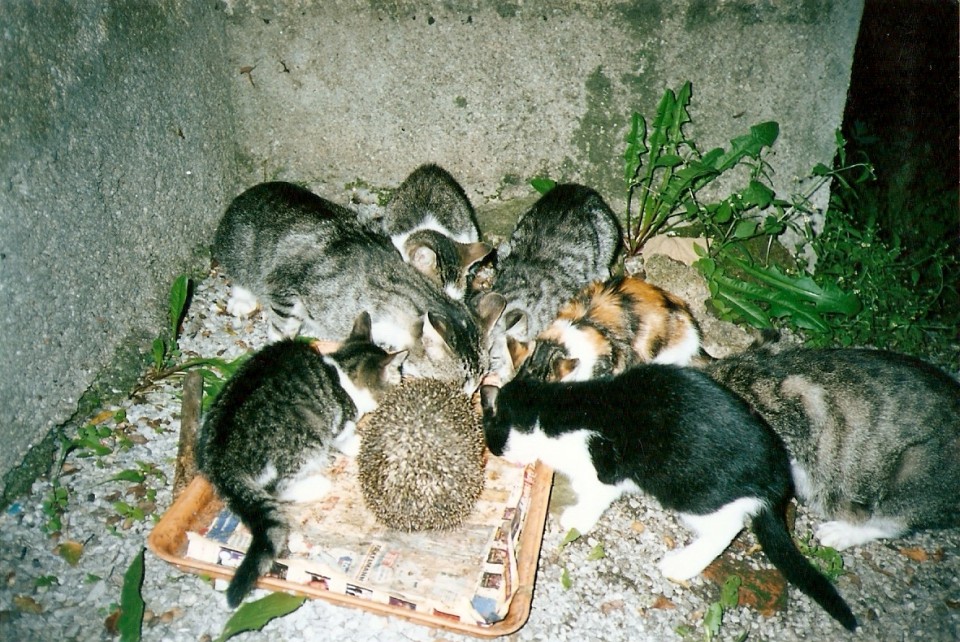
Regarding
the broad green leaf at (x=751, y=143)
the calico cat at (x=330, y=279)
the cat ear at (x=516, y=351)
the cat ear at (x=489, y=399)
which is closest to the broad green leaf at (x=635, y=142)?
the broad green leaf at (x=751, y=143)

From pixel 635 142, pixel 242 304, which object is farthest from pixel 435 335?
pixel 635 142

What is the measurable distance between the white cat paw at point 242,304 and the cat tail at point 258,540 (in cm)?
164

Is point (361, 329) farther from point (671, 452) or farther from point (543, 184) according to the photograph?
point (543, 184)

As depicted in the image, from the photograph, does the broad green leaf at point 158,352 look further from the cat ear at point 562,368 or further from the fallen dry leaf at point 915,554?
the fallen dry leaf at point 915,554

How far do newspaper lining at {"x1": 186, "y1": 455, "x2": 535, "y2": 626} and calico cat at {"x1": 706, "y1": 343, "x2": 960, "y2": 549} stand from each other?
4.07 ft

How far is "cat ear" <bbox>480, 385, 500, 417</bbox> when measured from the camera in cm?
285

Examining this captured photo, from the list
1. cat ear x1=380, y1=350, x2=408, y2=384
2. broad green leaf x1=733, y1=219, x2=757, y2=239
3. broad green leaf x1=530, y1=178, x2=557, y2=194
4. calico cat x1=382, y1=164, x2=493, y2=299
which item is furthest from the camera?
broad green leaf x1=530, y1=178, x2=557, y2=194

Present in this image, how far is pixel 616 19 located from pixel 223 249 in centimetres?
277

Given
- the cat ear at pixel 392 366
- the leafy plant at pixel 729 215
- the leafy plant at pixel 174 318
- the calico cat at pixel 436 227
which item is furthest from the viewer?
the leafy plant at pixel 729 215

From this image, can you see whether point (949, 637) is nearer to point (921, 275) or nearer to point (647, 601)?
point (647, 601)

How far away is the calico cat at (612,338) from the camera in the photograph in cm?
310

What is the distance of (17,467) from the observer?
2.57 m

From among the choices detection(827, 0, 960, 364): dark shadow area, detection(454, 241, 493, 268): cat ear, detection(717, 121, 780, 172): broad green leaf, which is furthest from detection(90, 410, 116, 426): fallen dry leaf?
detection(827, 0, 960, 364): dark shadow area

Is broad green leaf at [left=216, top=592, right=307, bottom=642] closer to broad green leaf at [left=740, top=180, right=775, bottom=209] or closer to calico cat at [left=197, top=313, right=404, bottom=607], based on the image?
calico cat at [left=197, top=313, right=404, bottom=607]
